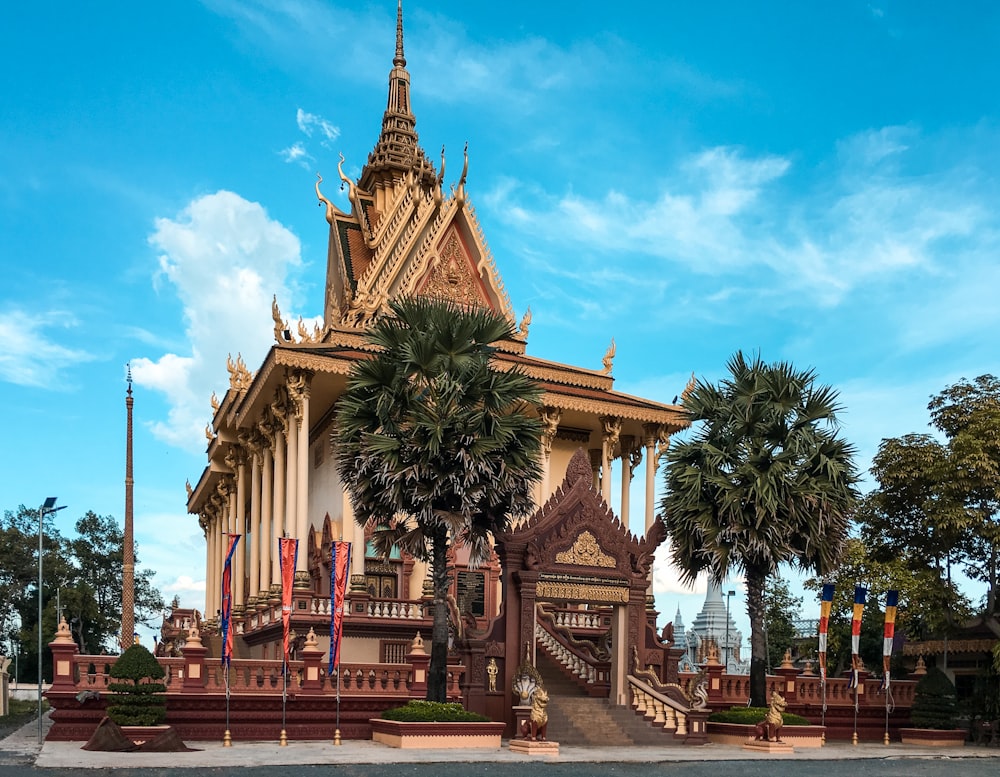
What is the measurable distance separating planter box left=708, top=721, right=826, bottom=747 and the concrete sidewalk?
54cm

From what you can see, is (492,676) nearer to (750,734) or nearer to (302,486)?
(750,734)

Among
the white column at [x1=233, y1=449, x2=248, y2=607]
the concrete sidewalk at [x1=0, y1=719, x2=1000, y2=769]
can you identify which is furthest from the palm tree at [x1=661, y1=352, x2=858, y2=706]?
the white column at [x1=233, y1=449, x2=248, y2=607]

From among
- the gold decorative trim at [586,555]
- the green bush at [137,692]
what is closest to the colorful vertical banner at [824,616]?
the gold decorative trim at [586,555]

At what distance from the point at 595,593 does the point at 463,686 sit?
3.57m

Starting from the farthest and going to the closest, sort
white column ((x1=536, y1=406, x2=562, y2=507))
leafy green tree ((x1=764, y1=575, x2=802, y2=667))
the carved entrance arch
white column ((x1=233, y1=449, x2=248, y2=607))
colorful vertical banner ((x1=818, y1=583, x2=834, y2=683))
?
leafy green tree ((x1=764, y1=575, x2=802, y2=667))
white column ((x1=233, y1=449, x2=248, y2=607))
white column ((x1=536, y1=406, x2=562, y2=507))
colorful vertical banner ((x1=818, y1=583, x2=834, y2=683))
the carved entrance arch

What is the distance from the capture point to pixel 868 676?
34.7 metres

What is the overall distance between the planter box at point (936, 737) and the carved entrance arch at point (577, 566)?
9913 millimetres

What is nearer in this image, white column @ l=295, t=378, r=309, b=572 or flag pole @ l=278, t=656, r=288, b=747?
flag pole @ l=278, t=656, r=288, b=747

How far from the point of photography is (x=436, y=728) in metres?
22.3

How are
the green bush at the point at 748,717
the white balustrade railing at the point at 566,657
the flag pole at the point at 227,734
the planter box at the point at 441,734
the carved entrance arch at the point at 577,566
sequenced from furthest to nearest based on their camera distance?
1. the white balustrade railing at the point at 566,657
2. the green bush at the point at 748,717
3. the carved entrance arch at the point at 577,566
4. the flag pole at the point at 227,734
5. the planter box at the point at 441,734

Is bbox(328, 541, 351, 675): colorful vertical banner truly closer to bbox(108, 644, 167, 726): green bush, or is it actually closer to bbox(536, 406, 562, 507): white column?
bbox(108, 644, 167, 726): green bush

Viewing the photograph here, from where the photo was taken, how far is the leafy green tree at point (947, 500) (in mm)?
33250

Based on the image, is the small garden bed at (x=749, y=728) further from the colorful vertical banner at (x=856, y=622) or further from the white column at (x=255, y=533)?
the white column at (x=255, y=533)

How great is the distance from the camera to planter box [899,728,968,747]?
31609 mm
